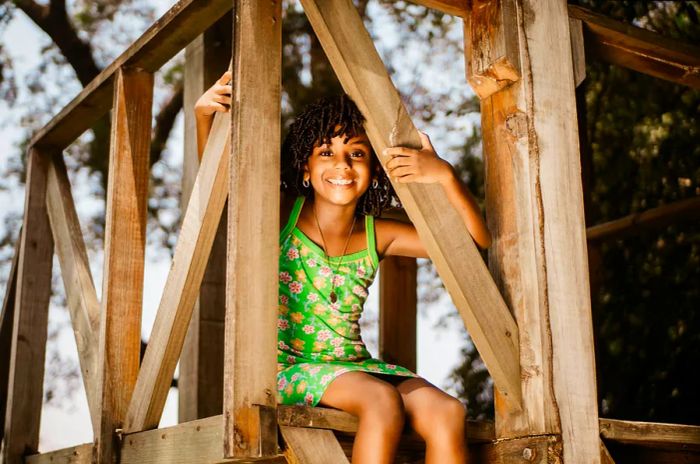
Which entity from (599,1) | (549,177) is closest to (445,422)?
(549,177)

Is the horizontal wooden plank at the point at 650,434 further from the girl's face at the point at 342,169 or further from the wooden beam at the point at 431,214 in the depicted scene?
the girl's face at the point at 342,169

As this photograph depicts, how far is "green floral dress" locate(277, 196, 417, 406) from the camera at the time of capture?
3166mm

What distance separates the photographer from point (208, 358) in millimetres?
4387

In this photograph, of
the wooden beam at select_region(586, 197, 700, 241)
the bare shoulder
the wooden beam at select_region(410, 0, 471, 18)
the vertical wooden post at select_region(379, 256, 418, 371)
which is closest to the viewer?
the wooden beam at select_region(410, 0, 471, 18)

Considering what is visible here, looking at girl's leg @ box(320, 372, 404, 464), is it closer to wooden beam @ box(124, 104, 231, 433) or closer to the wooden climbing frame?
the wooden climbing frame

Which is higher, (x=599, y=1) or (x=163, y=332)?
(x=599, y=1)

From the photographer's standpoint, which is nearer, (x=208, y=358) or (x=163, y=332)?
(x=163, y=332)

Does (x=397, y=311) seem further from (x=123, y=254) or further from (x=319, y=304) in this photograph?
(x=123, y=254)

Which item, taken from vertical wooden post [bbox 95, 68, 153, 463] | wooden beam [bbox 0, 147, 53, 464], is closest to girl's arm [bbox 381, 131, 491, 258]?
vertical wooden post [bbox 95, 68, 153, 463]

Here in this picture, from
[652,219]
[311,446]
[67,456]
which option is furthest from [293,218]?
[652,219]

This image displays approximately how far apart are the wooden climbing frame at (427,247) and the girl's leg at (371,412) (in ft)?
0.18

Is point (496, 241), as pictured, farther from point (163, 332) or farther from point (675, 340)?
point (675, 340)

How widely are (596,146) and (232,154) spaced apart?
534 cm

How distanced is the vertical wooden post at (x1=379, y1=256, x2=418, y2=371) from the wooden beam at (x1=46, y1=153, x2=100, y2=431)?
2006 mm
